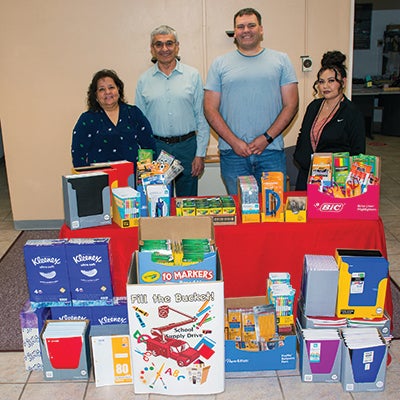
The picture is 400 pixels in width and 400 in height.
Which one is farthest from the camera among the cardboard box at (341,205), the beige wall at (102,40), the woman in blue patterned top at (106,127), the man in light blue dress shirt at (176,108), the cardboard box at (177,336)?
the beige wall at (102,40)

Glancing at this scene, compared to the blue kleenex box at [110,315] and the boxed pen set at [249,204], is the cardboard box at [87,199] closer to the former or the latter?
the blue kleenex box at [110,315]

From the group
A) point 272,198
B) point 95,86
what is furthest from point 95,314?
point 95,86

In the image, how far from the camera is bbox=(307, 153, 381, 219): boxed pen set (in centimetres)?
266

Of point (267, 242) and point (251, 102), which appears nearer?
point (267, 242)

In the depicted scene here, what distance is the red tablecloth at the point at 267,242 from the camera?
8.88 feet

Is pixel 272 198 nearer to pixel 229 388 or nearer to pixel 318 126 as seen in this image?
pixel 318 126

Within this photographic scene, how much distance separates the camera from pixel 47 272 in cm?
253

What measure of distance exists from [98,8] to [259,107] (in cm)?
186

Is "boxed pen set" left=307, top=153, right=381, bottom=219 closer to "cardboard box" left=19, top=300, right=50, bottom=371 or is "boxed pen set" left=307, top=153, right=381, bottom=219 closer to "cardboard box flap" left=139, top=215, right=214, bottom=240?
"cardboard box flap" left=139, top=215, right=214, bottom=240

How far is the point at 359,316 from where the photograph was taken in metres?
2.61

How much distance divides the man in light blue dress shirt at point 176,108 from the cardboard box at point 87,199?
1.16m

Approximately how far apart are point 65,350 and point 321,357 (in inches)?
48.6

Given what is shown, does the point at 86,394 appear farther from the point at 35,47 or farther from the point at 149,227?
the point at 35,47

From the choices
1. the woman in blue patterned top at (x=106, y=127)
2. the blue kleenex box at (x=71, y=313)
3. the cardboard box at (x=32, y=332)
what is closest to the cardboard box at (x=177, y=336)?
the blue kleenex box at (x=71, y=313)
